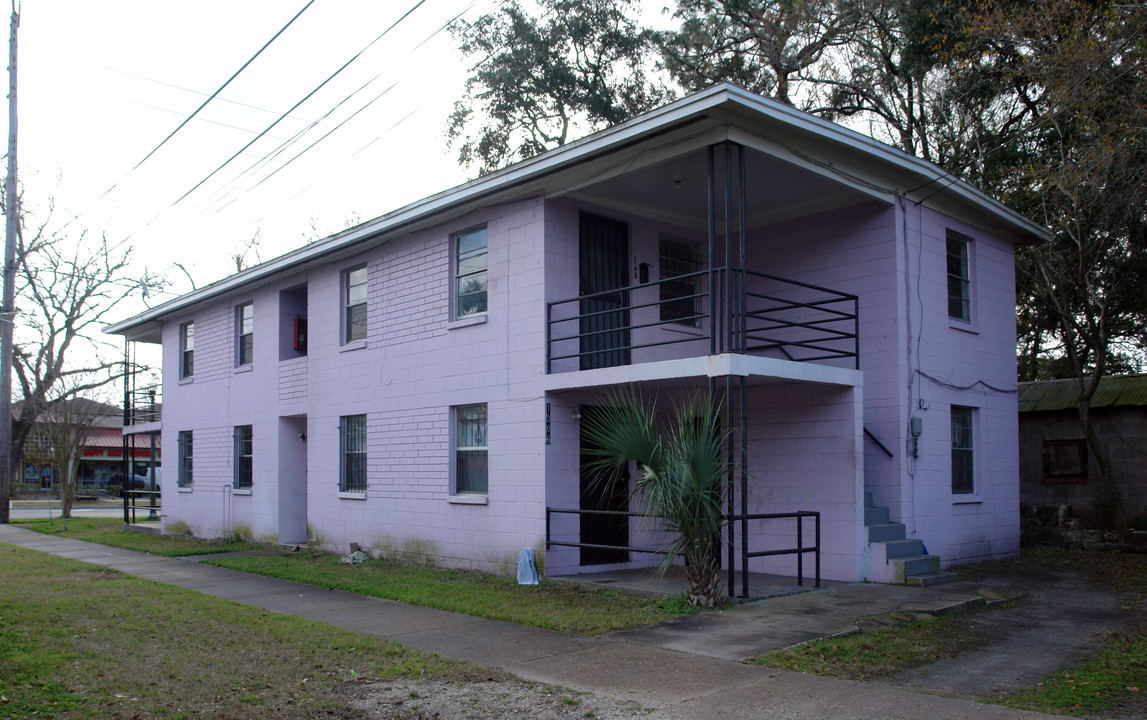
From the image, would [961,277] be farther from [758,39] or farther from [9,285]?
[9,285]

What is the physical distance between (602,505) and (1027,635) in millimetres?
6012

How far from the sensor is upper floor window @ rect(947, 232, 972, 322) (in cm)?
1447

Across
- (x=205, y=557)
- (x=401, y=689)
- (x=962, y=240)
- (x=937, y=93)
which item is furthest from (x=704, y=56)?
(x=401, y=689)

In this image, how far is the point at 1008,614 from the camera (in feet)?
32.0

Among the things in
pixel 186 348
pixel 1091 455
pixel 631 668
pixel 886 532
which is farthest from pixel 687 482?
pixel 186 348

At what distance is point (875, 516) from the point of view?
12266mm

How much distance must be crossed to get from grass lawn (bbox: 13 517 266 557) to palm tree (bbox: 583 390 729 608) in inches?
416

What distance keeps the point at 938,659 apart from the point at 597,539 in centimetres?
611

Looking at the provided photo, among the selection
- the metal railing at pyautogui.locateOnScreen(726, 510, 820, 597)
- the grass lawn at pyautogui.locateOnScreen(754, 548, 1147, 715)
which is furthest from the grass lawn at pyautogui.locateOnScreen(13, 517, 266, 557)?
the grass lawn at pyautogui.locateOnScreen(754, 548, 1147, 715)

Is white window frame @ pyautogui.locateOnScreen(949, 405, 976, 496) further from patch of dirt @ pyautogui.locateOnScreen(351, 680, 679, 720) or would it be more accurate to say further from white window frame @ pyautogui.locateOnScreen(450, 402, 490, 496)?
patch of dirt @ pyautogui.locateOnScreen(351, 680, 679, 720)

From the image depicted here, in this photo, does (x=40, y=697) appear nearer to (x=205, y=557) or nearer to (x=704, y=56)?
(x=205, y=557)

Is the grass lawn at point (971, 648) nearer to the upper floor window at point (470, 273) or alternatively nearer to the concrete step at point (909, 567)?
the concrete step at point (909, 567)

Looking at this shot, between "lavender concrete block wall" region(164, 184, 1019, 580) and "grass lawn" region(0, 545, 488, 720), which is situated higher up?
"lavender concrete block wall" region(164, 184, 1019, 580)

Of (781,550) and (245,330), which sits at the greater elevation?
(245,330)
